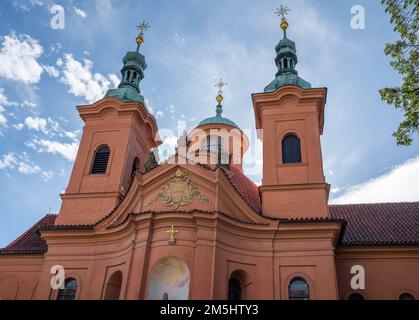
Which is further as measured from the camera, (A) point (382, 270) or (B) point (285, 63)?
(B) point (285, 63)

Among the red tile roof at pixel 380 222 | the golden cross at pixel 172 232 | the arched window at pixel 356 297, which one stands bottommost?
the arched window at pixel 356 297

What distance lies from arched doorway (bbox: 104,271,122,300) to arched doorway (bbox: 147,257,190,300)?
2145 millimetres

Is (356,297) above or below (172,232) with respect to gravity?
below

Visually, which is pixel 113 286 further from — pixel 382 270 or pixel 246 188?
pixel 382 270

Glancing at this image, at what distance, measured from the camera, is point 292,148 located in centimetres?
1786

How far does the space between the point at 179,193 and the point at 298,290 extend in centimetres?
551

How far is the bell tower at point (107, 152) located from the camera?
61.2 feet

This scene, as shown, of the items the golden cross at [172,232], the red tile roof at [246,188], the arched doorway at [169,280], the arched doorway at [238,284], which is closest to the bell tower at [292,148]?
the red tile roof at [246,188]

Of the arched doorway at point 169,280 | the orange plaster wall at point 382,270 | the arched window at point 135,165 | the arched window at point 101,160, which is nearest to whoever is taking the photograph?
the arched doorway at point 169,280

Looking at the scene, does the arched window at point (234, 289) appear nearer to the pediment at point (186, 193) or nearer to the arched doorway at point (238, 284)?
the arched doorway at point (238, 284)

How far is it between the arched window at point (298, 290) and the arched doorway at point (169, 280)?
364 centimetres

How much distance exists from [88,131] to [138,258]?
8.72 meters

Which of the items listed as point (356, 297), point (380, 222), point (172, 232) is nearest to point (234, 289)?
point (172, 232)
